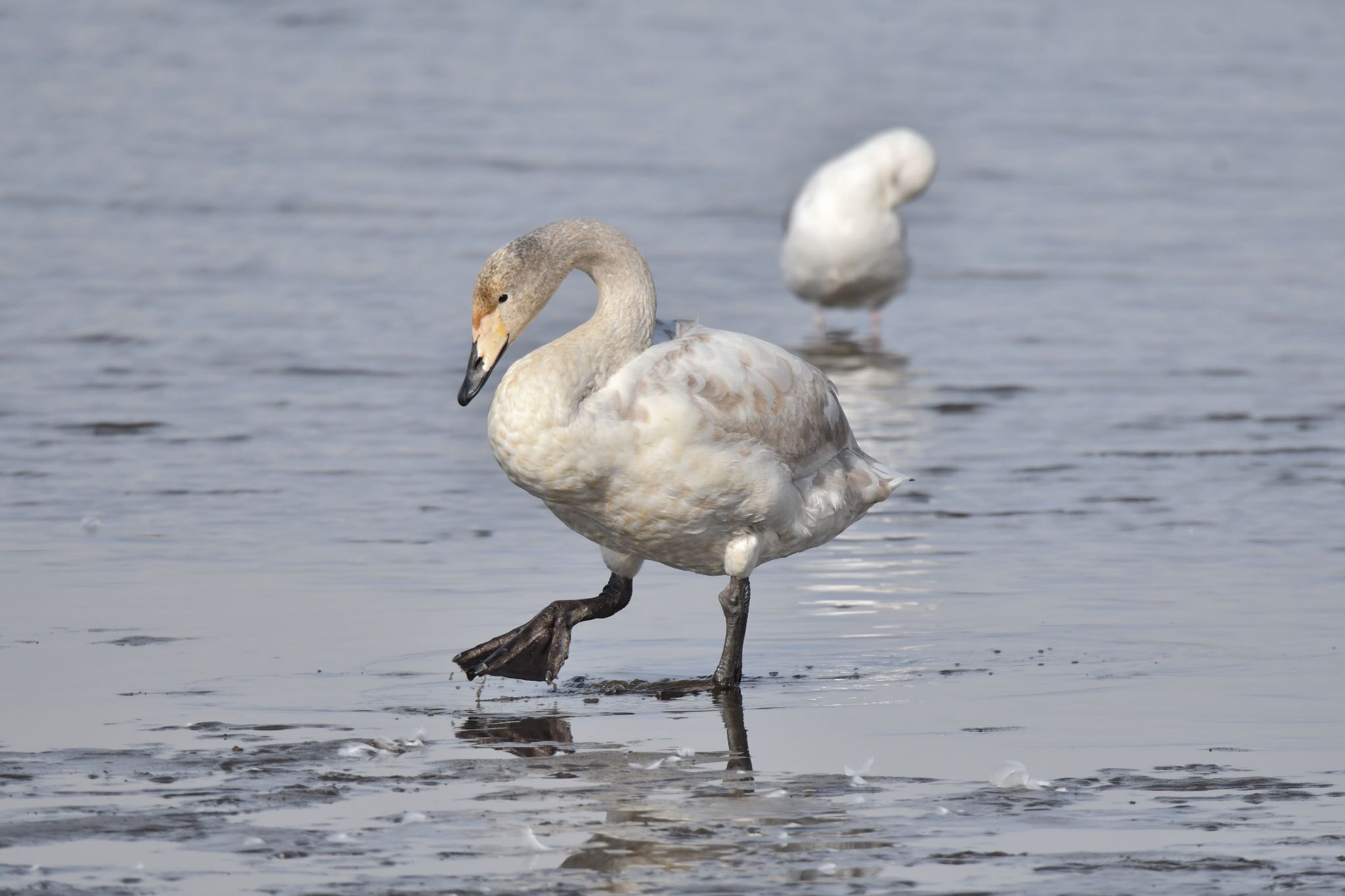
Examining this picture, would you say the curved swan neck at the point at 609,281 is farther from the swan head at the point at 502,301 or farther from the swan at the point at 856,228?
the swan at the point at 856,228

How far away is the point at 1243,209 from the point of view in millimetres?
16531

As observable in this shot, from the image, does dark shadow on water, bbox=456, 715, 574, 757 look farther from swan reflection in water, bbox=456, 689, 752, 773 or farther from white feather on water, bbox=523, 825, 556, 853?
white feather on water, bbox=523, 825, 556, 853

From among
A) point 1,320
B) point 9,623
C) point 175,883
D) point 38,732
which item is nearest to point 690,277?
point 1,320

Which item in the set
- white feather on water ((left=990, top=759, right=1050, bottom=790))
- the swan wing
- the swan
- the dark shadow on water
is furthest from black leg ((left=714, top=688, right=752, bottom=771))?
the swan

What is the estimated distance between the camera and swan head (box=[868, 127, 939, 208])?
1362 centimetres

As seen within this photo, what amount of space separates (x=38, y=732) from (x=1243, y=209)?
497 inches

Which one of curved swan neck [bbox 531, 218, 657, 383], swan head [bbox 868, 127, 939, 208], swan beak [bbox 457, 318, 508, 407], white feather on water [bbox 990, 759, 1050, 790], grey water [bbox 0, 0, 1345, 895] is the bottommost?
grey water [bbox 0, 0, 1345, 895]

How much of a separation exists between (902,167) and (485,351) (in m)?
7.97

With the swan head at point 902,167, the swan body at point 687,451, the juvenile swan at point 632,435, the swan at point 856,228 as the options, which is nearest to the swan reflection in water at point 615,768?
the juvenile swan at point 632,435

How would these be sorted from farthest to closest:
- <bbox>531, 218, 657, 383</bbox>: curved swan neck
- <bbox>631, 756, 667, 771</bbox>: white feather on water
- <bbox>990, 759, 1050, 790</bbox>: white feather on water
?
1. <bbox>531, 218, 657, 383</bbox>: curved swan neck
2. <bbox>631, 756, 667, 771</bbox>: white feather on water
3. <bbox>990, 759, 1050, 790</bbox>: white feather on water

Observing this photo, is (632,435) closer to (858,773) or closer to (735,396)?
(735,396)

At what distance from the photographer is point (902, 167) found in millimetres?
13672

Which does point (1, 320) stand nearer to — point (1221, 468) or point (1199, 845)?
point (1221, 468)

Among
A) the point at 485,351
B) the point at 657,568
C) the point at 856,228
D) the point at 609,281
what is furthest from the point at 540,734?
the point at 856,228
